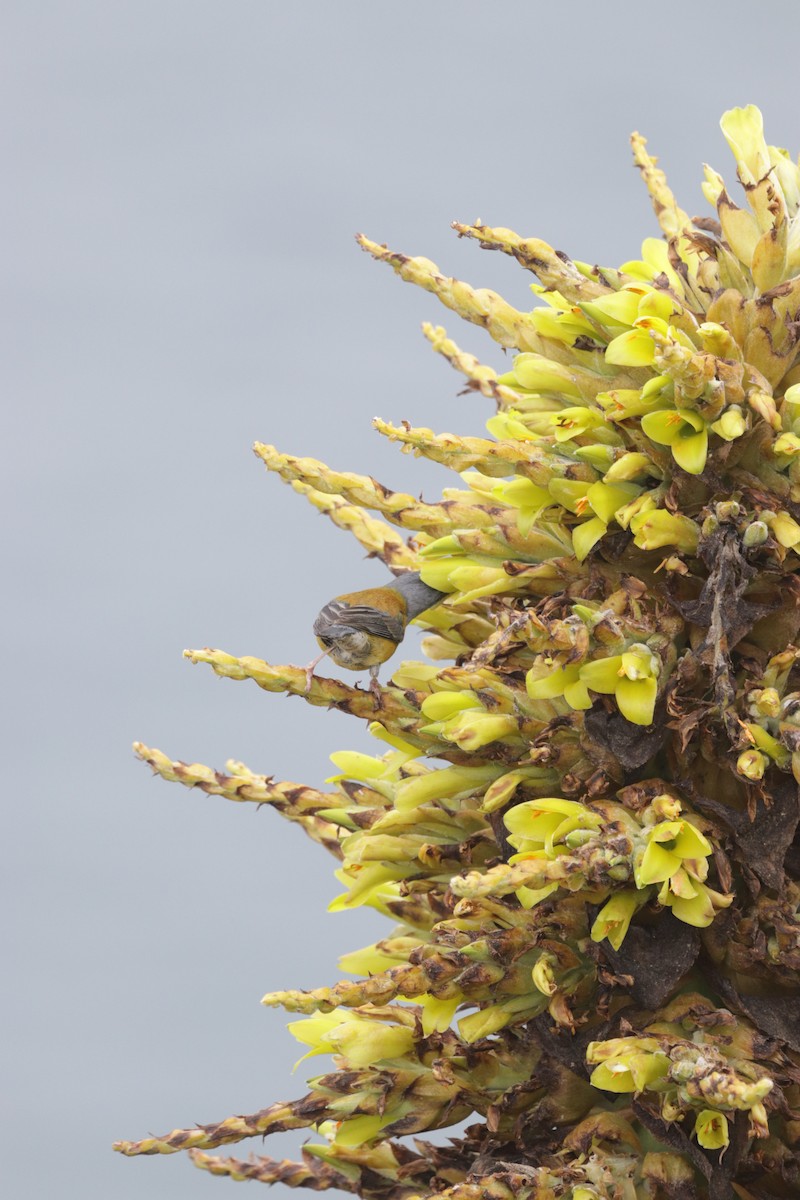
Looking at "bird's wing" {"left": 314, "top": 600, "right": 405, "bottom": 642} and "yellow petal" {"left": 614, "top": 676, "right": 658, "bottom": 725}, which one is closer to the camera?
"yellow petal" {"left": 614, "top": 676, "right": 658, "bottom": 725}

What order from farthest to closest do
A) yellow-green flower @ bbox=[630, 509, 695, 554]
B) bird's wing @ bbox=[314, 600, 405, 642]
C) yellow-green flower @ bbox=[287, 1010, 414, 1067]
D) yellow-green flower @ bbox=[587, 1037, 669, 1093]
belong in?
bird's wing @ bbox=[314, 600, 405, 642]
yellow-green flower @ bbox=[287, 1010, 414, 1067]
yellow-green flower @ bbox=[630, 509, 695, 554]
yellow-green flower @ bbox=[587, 1037, 669, 1093]

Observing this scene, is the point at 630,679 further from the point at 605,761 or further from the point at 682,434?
the point at 682,434

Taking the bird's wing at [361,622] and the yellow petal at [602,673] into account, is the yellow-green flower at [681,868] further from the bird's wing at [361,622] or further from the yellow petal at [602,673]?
the bird's wing at [361,622]

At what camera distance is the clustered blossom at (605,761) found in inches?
71.9

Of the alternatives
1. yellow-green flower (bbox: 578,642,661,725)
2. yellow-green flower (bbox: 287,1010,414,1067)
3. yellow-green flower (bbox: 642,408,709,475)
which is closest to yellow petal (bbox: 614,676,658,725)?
yellow-green flower (bbox: 578,642,661,725)

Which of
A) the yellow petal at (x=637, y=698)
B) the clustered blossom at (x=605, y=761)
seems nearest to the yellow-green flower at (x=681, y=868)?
the clustered blossom at (x=605, y=761)

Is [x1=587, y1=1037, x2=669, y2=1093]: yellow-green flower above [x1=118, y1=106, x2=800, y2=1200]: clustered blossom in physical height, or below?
below

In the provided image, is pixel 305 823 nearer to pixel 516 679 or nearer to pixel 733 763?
pixel 516 679

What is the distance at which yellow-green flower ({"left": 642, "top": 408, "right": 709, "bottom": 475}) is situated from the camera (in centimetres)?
187

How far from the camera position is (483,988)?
1.95 meters

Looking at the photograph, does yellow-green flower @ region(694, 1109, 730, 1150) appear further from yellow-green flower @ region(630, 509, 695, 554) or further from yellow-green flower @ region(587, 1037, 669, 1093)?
yellow-green flower @ region(630, 509, 695, 554)

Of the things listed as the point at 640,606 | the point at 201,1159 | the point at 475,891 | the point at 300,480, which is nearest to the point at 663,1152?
the point at 475,891

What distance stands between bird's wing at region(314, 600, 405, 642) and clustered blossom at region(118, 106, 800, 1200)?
53 mm

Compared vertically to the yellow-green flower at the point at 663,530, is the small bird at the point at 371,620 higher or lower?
higher
